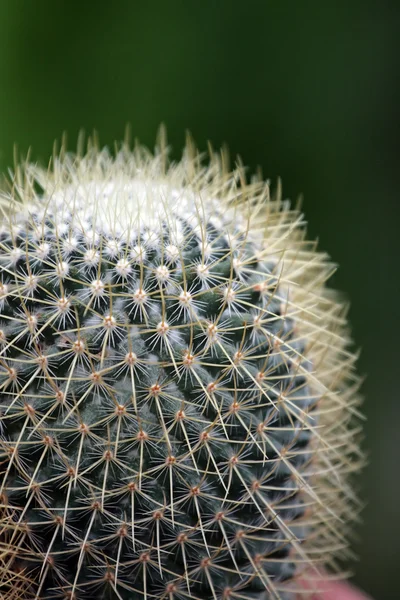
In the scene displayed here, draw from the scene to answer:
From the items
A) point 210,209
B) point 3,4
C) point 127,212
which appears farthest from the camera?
point 3,4

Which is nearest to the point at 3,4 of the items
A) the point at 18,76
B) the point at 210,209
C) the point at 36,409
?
the point at 18,76

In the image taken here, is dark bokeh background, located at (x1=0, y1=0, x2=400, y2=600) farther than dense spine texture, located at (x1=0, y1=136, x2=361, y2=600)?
Yes

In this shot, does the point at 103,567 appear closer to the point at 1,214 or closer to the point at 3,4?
the point at 1,214

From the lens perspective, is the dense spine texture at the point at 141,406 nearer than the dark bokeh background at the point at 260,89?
Yes

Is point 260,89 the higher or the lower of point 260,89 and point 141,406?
A: the higher

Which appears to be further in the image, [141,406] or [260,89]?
[260,89]
